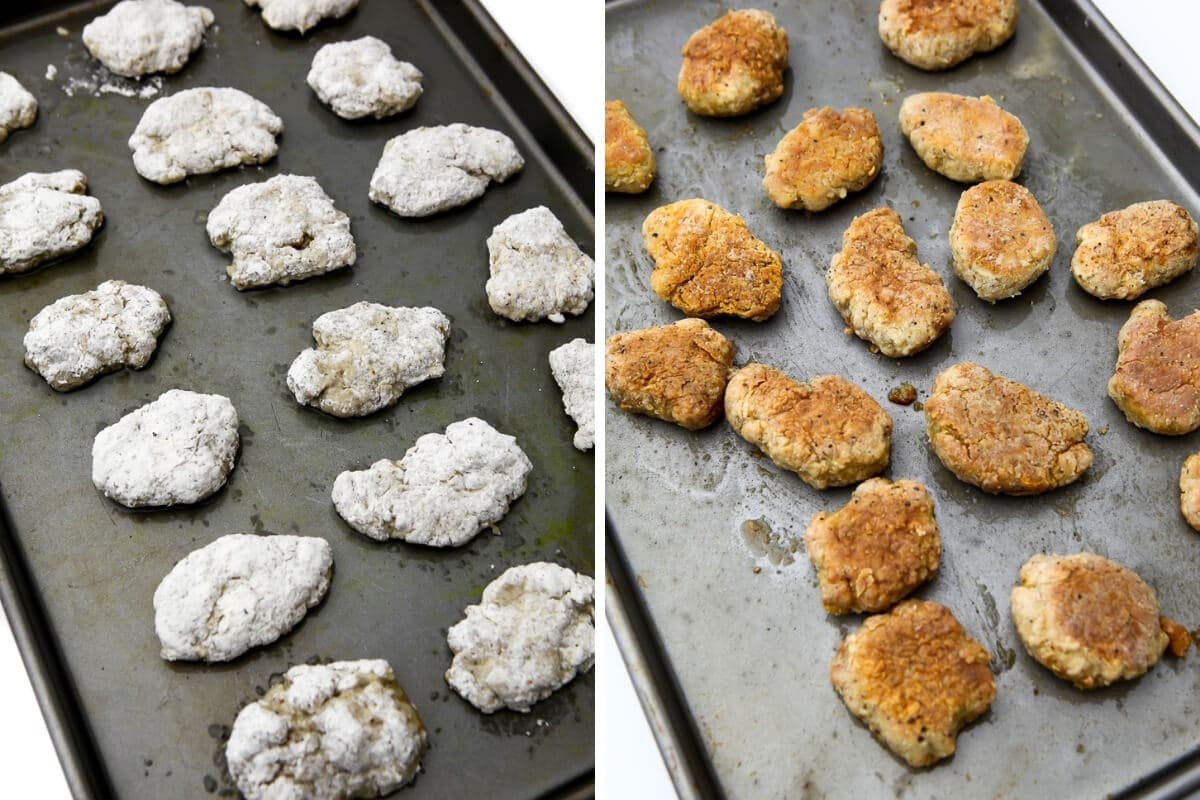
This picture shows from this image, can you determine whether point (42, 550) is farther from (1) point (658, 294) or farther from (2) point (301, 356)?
(1) point (658, 294)

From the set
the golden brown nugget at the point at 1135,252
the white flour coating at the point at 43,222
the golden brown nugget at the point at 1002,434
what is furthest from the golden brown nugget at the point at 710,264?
the white flour coating at the point at 43,222

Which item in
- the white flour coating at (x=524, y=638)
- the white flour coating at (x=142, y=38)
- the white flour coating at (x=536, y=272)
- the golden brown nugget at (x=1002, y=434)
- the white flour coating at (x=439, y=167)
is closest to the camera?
the white flour coating at (x=524, y=638)

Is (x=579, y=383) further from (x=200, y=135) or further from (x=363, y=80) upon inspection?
(x=200, y=135)

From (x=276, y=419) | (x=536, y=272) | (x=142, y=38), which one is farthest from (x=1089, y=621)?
(x=142, y=38)

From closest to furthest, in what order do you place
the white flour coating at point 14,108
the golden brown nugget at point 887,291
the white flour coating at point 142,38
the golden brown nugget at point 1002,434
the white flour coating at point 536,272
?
the golden brown nugget at point 1002,434 → the golden brown nugget at point 887,291 → the white flour coating at point 536,272 → the white flour coating at point 14,108 → the white flour coating at point 142,38

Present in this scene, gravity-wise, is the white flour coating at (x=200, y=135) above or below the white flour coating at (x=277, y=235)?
above

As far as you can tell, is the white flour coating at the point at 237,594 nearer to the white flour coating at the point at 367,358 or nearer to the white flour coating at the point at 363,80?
the white flour coating at the point at 367,358

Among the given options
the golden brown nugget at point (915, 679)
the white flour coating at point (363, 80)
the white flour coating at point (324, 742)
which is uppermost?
the white flour coating at point (363, 80)
